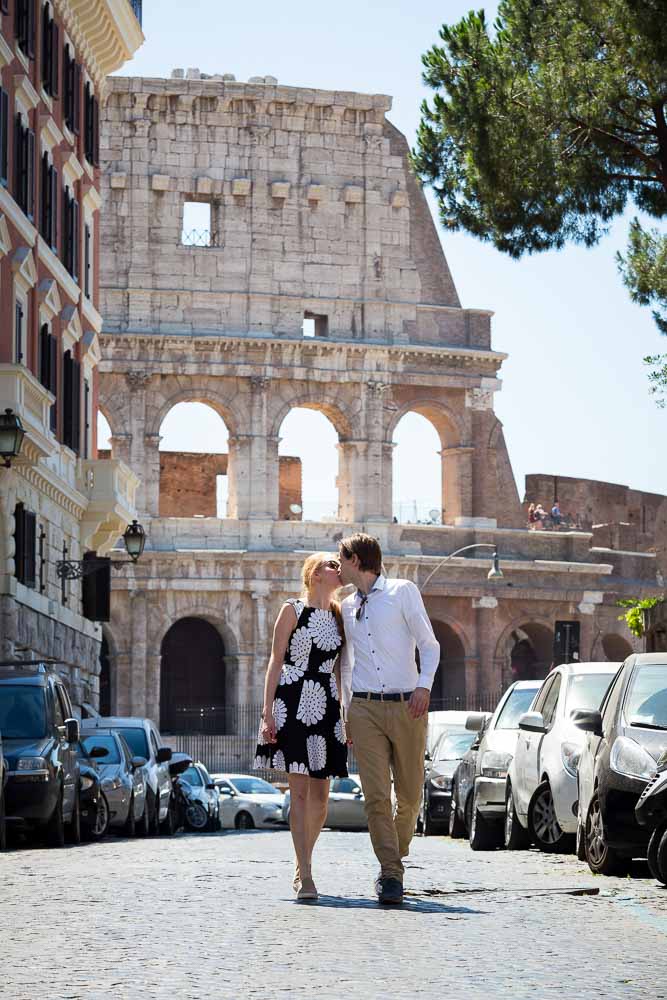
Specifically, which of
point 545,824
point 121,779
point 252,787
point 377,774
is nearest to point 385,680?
point 377,774

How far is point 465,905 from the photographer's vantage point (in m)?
10.6

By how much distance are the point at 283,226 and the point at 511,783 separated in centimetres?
3936

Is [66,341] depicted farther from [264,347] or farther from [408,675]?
[408,675]

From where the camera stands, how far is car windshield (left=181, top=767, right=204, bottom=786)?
32719mm

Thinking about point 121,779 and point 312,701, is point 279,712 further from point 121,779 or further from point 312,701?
point 121,779

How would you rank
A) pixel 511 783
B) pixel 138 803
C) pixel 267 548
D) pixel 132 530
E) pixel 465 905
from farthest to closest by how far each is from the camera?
pixel 267 548 < pixel 132 530 < pixel 138 803 < pixel 511 783 < pixel 465 905

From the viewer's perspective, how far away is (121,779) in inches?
A: 882

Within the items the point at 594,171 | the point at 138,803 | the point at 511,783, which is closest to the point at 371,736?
the point at 511,783

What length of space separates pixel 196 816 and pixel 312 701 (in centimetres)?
2084

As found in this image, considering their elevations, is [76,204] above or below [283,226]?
below

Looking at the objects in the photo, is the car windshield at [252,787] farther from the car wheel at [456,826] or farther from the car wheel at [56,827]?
the car wheel at [56,827]

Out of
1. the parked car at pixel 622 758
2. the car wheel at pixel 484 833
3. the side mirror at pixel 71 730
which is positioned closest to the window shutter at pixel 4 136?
the side mirror at pixel 71 730

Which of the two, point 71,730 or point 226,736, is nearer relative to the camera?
point 71,730

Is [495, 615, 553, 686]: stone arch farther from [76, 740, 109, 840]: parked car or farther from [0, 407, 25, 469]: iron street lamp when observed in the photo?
[76, 740, 109, 840]: parked car
